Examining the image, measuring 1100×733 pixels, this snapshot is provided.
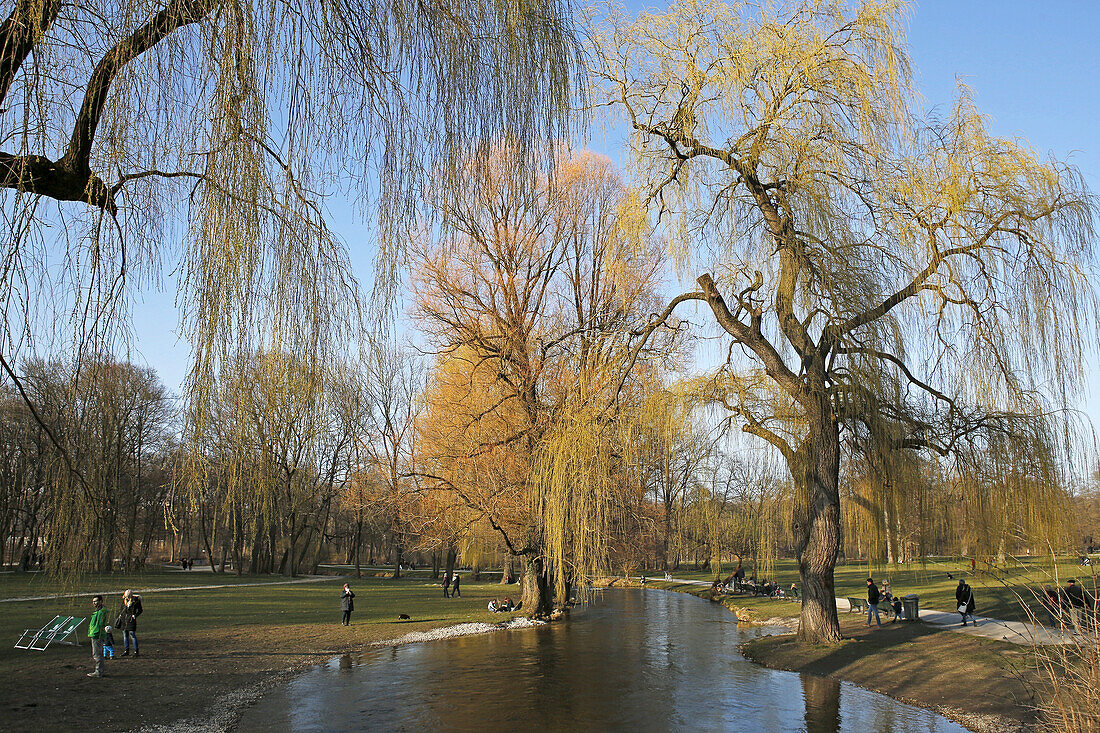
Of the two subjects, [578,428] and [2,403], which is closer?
[2,403]

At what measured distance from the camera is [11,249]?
2803 millimetres

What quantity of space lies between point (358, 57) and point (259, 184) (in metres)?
0.79

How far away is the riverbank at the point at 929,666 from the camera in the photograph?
10.1m

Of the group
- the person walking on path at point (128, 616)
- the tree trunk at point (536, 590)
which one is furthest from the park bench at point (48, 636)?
the tree trunk at point (536, 590)

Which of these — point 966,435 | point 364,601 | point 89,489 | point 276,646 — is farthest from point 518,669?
point 364,601

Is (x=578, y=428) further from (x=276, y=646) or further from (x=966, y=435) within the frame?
(x=276, y=646)

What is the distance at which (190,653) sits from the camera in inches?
622

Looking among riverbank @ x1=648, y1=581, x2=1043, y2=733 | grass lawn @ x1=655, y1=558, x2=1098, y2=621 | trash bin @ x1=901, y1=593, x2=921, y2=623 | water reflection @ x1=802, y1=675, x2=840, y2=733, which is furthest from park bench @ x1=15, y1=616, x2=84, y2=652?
trash bin @ x1=901, y1=593, x2=921, y2=623

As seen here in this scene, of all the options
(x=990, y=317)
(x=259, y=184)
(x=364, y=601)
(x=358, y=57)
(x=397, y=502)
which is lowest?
(x=364, y=601)

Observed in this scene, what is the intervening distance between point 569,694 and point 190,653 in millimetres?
8765

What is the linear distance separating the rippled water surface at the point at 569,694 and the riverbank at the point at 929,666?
389mm

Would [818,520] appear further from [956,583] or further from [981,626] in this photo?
[956,583]

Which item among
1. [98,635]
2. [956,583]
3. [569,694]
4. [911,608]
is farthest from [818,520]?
[956,583]

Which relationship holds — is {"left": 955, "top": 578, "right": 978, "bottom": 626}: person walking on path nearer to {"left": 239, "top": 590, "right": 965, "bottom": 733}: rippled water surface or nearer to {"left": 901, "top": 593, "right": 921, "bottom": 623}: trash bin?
{"left": 901, "top": 593, "right": 921, "bottom": 623}: trash bin
